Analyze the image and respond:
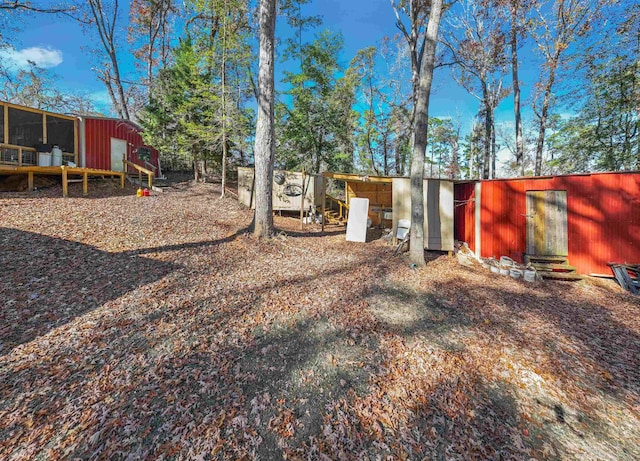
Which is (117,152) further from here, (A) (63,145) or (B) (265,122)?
(B) (265,122)

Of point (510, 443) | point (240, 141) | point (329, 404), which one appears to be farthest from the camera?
point (240, 141)

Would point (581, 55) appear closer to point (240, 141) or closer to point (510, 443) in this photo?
point (240, 141)

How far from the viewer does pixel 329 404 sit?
2529 millimetres

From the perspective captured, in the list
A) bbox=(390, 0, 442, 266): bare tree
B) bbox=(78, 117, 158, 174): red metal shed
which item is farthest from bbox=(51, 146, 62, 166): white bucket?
bbox=(390, 0, 442, 266): bare tree

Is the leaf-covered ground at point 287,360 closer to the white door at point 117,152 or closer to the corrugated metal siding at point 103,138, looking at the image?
the corrugated metal siding at point 103,138

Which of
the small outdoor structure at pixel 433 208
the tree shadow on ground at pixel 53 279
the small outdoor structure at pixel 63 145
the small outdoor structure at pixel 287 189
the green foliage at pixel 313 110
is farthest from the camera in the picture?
Result: the green foliage at pixel 313 110

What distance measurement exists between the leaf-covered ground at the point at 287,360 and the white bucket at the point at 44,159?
6411 mm

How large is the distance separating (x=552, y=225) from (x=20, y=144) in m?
19.4

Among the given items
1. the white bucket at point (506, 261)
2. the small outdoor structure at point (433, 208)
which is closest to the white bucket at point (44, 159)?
the small outdoor structure at point (433, 208)

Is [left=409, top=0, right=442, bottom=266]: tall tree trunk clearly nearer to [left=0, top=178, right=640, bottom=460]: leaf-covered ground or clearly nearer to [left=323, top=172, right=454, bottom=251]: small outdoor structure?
[left=0, top=178, right=640, bottom=460]: leaf-covered ground

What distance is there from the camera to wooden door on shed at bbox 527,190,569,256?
7359 millimetres

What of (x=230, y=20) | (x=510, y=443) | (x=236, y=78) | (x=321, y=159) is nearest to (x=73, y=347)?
(x=510, y=443)

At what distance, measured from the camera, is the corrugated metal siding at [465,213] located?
8.66 metres

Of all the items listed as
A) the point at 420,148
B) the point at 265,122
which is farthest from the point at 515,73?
the point at 265,122
